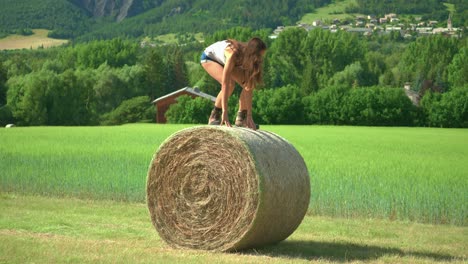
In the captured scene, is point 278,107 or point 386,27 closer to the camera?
point 278,107

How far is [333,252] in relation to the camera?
1200 centimetres

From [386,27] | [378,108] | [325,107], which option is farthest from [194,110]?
[386,27]

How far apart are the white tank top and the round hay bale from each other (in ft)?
4.56

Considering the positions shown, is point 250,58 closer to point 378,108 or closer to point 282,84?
point 378,108

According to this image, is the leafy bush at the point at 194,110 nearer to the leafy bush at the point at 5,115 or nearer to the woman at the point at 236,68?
the leafy bush at the point at 5,115

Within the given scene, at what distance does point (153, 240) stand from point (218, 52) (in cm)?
279

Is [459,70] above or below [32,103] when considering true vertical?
above

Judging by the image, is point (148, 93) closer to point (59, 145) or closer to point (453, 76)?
point (453, 76)

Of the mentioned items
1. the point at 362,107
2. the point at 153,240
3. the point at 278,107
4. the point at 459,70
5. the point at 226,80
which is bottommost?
the point at 278,107

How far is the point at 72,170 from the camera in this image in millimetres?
22203

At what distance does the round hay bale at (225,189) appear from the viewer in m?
11.5

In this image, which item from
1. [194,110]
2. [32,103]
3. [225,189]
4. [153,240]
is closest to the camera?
[225,189]

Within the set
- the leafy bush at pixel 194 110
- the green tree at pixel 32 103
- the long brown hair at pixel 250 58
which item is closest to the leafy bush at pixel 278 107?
the leafy bush at pixel 194 110

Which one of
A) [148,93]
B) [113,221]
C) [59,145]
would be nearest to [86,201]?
[113,221]
